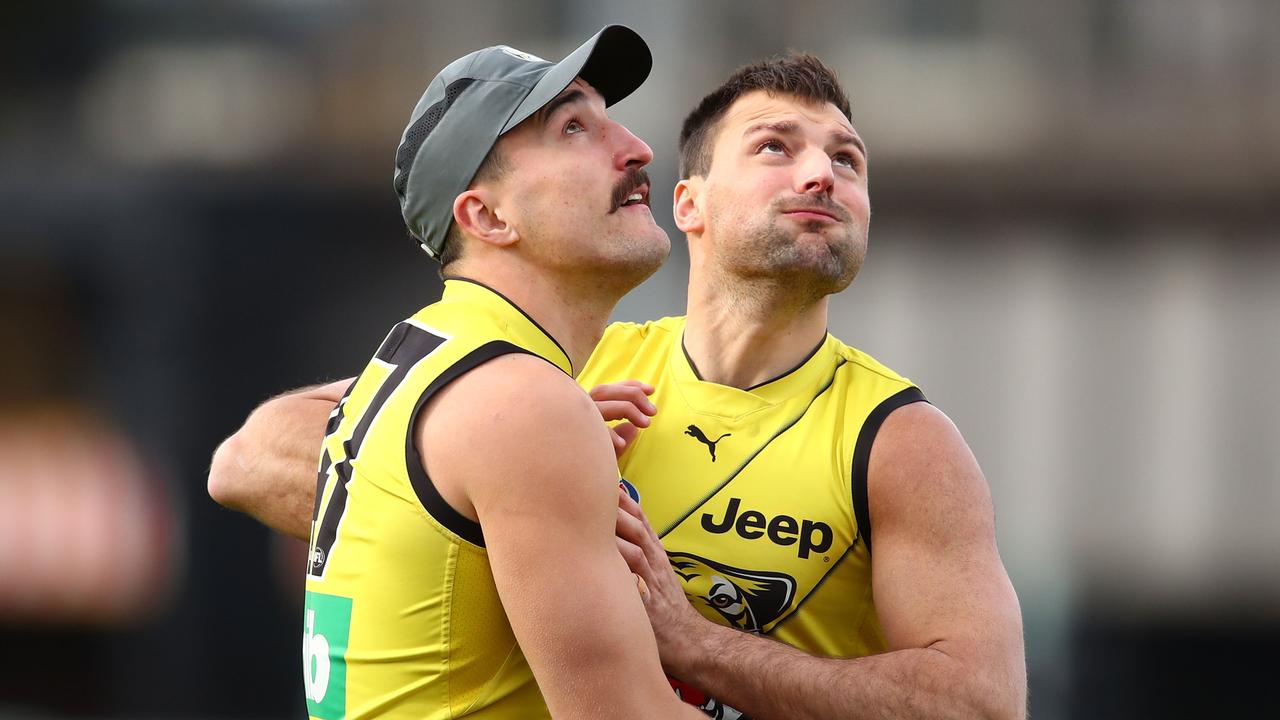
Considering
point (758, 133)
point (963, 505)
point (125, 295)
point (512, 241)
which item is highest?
point (758, 133)

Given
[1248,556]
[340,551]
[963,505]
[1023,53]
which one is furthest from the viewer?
[1023,53]

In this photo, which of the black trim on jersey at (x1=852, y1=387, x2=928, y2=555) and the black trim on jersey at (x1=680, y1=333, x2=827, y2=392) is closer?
the black trim on jersey at (x1=852, y1=387, x2=928, y2=555)

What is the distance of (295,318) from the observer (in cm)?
1055

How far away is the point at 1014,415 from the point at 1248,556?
1.71 m

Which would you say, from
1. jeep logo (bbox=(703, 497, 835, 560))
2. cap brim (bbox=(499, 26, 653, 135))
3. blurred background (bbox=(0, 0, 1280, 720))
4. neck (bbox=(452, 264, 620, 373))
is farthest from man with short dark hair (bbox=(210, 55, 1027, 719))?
blurred background (bbox=(0, 0, 1280, 720))

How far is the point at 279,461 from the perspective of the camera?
358 centimetres

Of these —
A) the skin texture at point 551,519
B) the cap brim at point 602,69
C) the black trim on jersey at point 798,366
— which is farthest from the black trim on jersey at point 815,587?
the cap brim at point 602,69

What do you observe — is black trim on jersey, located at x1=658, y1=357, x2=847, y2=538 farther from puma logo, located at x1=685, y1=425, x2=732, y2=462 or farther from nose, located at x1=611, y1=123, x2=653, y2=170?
nose, located at x1=611, y1=123, x2=653, y2=170

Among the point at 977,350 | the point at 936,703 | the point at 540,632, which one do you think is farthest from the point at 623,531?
the point at 977,350

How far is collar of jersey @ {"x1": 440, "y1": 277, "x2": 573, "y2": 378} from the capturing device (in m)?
2.69

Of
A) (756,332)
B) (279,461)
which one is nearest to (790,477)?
(756,332)

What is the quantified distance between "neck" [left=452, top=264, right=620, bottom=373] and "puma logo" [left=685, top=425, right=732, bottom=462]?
1.57ft

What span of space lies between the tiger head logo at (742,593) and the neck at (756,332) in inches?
18.5

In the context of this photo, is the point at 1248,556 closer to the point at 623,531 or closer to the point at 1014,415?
the point at 1014,415
